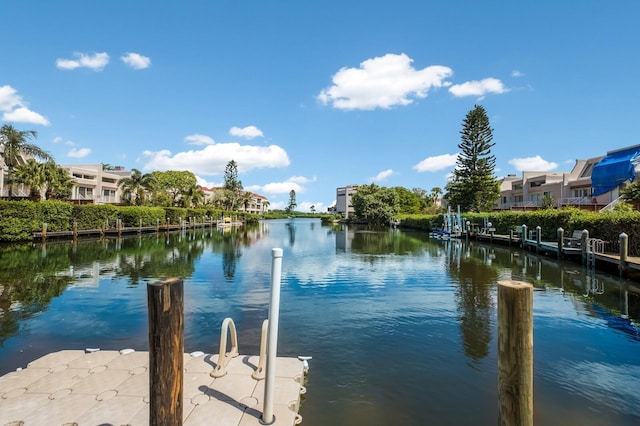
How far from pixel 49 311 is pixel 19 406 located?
21.2ft

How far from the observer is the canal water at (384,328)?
512 cm

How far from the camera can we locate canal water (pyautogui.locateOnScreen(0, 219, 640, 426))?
5125 millimetres

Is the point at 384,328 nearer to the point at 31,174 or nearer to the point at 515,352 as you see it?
the point at 515,352

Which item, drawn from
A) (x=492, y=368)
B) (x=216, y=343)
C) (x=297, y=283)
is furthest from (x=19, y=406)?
(x=297, y=283)

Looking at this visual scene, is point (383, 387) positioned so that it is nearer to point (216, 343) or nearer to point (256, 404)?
point (256, 404)

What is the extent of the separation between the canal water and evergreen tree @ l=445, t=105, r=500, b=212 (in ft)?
111

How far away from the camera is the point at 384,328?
844 centimetres

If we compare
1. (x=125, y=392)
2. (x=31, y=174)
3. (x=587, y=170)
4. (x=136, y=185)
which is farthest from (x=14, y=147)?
(x=587, y=170)

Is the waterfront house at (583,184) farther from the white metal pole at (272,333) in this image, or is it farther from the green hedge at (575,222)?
the white metal pole at (272,333)

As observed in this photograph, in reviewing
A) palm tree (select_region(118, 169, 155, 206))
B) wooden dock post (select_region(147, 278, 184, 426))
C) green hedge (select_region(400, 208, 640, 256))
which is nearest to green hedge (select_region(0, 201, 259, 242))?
palm tree (select_region(118, 169, 155, 206))

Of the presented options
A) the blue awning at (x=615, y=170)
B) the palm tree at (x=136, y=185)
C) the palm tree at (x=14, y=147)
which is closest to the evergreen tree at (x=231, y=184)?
the palm tree at (x=136, y=185)

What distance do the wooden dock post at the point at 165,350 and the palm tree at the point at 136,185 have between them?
201 ft

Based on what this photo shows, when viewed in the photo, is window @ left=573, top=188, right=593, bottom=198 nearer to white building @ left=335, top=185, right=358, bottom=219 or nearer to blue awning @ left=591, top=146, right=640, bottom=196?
blue awning @ left=591, top=146, right=640, bottom=196

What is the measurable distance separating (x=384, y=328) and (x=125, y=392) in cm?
559
